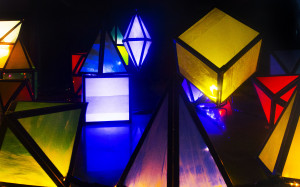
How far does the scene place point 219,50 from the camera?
7.63 ft

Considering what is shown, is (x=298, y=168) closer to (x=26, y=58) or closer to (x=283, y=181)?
(x=283, y=181)

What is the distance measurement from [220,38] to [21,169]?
2.27 meters

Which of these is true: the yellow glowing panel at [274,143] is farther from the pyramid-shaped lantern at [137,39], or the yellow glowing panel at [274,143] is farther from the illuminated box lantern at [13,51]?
the illuminated box lantern at [13,51]

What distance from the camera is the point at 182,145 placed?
1.41 meters

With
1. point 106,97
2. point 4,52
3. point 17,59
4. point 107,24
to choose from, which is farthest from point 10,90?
point 107,24

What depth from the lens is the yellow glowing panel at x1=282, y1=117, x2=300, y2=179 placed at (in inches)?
62.3

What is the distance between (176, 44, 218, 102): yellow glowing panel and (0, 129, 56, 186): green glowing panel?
1.77 metres

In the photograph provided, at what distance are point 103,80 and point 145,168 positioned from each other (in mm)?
2912

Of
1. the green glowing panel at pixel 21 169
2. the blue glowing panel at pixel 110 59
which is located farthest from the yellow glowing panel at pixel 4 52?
the green glowing panel at pixel 21 169

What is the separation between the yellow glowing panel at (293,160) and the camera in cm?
158

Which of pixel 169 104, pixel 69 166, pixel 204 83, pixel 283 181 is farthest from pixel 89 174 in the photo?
pixel 283 181

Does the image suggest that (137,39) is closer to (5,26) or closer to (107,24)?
(5,26)

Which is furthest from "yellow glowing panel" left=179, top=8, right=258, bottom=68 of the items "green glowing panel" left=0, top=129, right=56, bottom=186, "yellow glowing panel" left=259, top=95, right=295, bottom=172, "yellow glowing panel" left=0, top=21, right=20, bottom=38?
"yellow glowing panel" left=0, top=21, right=20, bottom=38

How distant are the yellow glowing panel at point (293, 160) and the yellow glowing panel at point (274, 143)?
18 cm
